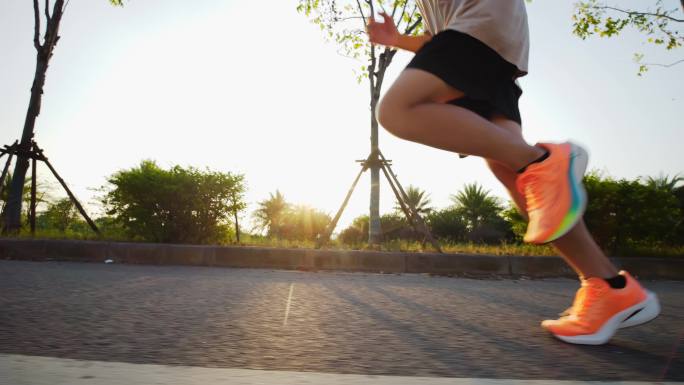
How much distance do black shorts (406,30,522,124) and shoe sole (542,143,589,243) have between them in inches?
14.3

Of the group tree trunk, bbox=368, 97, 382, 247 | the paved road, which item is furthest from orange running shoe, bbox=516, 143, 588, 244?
tree trunk, bbox=368, 97, 382, 247

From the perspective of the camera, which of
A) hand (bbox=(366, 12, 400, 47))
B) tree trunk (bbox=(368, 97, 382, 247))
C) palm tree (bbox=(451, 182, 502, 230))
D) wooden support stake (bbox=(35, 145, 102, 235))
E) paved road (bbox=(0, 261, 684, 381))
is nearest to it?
paved road (bbox=(0, 261, 684, 381))

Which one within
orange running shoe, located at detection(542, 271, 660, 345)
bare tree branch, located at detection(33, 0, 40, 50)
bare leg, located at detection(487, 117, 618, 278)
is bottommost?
orange running shoe, located at detection(542, 271, 660, 345)

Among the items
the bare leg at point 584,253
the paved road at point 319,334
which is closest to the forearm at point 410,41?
the bare leg at point 584,253

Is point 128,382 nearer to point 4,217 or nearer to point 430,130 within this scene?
point 430,130

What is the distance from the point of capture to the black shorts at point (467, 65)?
1.82m

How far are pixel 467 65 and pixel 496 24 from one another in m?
0.20

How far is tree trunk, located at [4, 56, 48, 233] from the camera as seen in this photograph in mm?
7719

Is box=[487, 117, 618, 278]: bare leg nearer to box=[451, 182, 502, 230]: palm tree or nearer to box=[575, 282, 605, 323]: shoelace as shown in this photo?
box=[575, 282, 605, 323]: shoelace

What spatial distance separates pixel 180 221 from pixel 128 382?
6.07m

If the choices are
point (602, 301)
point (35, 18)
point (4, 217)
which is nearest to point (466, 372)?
point (602, 301)

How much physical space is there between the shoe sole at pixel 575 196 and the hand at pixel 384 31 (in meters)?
1.04

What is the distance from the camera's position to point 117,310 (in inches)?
84.3

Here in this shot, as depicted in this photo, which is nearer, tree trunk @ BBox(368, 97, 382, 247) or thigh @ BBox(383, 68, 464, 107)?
thigh @ BBox(383, 68, 464, 107)
